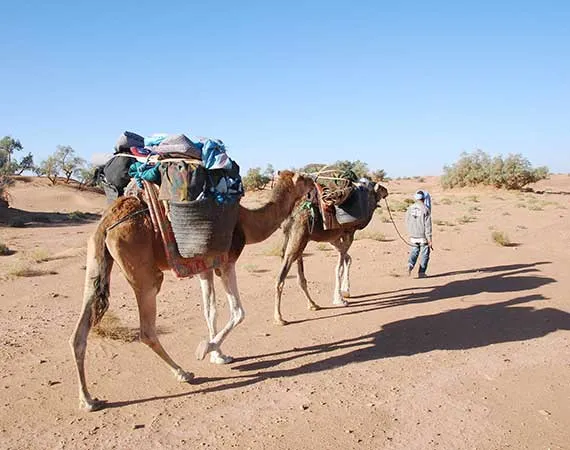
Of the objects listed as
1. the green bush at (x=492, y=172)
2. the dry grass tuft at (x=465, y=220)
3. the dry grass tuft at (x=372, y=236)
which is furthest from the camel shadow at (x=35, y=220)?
the green bush at (x=492, y=172)

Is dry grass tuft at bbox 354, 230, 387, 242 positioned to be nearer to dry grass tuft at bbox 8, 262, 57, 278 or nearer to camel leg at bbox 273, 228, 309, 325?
camel leg at bbox 273, 228, 309, 325

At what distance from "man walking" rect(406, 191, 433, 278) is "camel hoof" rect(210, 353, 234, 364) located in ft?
20.9

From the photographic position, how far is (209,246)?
5.23 meters

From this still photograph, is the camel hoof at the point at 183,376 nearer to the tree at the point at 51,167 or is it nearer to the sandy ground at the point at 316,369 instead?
the sandy ground at the point at 316,369

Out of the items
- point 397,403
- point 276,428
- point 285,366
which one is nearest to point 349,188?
point 285,366

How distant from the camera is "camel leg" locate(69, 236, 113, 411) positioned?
190 inches

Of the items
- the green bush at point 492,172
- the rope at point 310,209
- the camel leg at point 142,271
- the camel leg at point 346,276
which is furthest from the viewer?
the green bush at point 492,172

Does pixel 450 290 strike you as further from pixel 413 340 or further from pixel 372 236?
pixel 372 236

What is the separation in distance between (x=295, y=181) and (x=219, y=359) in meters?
2.58

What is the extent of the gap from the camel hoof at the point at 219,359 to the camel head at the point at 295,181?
2.35 metres

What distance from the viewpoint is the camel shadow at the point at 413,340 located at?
19.2ft

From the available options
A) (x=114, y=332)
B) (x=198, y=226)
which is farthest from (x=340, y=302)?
(x=198, y=226)

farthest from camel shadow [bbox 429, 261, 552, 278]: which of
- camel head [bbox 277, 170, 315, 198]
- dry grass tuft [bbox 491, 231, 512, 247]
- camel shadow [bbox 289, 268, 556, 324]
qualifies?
camel head [bbox 277, 170, 315, 198]

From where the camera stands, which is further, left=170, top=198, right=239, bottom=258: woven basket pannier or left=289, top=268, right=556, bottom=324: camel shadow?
left=289, top=268, right=556, bottom=324: camel shadow
